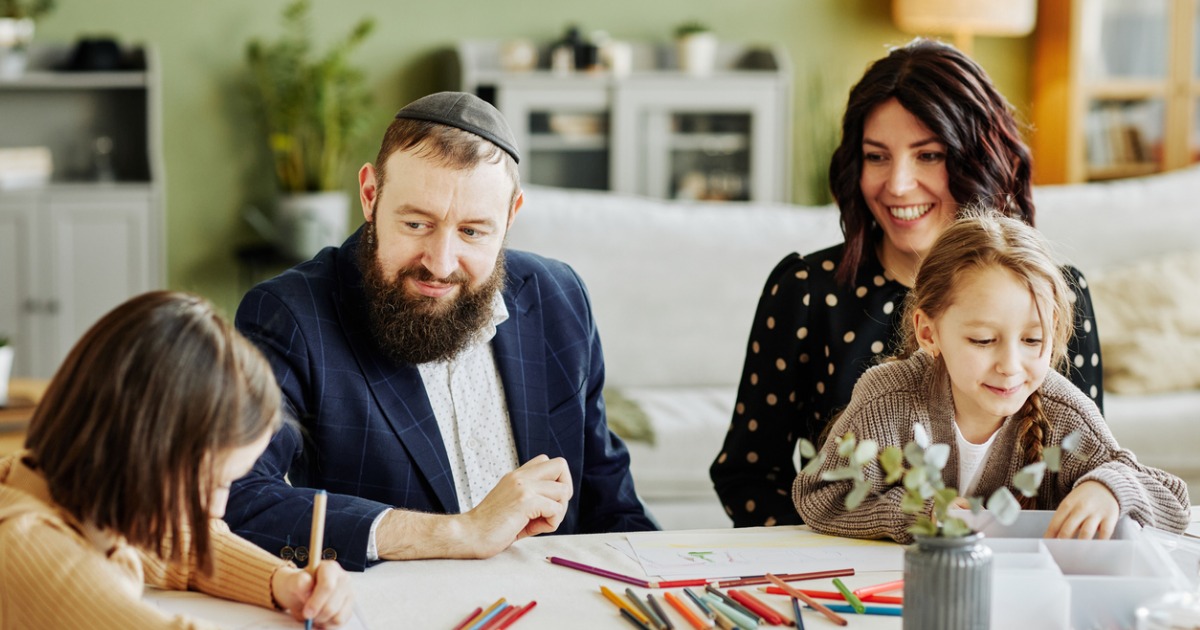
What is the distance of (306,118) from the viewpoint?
496 centimetres

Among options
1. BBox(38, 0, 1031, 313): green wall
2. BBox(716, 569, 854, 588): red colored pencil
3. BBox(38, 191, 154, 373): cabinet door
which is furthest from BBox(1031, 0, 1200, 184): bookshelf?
BBox(716, 569, 854, 588): red colored pencil

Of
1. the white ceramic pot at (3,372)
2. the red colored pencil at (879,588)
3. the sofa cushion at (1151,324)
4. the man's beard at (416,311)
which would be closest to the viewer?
the red colored pencil at (879,588)

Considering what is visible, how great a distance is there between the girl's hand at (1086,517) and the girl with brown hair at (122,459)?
2.79 ft

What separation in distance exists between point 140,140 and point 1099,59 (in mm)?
4051

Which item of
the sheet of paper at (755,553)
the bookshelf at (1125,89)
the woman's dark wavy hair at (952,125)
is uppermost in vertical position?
the bookshelf at (1125,89)

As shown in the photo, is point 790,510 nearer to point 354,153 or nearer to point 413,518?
point 413,518

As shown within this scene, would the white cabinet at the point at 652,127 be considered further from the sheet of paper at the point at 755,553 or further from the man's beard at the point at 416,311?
the sheet of paper at the point at 755,553

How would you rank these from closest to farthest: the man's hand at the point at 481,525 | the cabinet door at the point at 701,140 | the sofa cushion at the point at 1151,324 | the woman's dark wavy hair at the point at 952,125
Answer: the man's hand at the point at 481,525 < the woman's dark wavy hair at the point at 952,125 < the sofa cushion at the point at 1151,324 < the cabinet door at the point at 701,140

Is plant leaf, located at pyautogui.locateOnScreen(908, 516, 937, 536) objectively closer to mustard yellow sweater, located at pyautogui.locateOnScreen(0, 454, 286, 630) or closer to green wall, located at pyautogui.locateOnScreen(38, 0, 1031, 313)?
mustard yellow sweater, located at pyautogui.locateOnScreen(0, 454, 286, 630)

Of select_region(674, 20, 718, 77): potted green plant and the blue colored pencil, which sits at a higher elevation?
select_region(674, 20, 718, 77): potted green plant

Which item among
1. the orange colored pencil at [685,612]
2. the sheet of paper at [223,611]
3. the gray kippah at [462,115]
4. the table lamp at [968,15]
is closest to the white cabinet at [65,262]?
the table lamp at [968,15]

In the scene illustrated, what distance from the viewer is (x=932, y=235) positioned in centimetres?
185

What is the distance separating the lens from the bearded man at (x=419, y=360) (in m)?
1.49

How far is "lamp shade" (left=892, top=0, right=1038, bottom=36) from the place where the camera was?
194 inches
